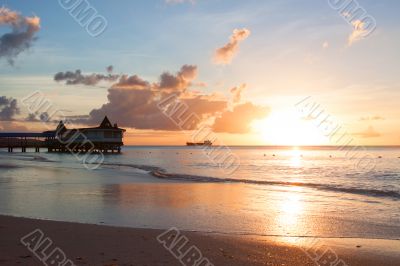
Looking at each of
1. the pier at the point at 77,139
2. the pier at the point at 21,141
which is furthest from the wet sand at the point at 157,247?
the pier at the point at 21,141

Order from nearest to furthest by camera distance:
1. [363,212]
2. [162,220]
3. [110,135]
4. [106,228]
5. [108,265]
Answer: [108,265], [106,228], [162,220], [363,212], [110,135]

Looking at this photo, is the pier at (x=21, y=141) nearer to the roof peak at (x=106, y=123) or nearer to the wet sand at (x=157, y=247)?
the roof peak at (x=106, y=123)

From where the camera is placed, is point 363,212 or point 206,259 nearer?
point 206,259

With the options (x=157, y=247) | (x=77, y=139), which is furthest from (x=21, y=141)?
(x=157, y=247)

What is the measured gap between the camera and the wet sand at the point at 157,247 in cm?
808

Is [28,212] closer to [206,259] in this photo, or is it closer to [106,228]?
[106,228]

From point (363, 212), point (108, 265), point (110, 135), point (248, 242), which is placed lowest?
point (108, 265)

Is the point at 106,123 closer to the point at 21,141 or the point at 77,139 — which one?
the point at 77,139

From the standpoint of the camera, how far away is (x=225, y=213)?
1507 cm

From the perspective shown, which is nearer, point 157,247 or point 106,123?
point 157,247

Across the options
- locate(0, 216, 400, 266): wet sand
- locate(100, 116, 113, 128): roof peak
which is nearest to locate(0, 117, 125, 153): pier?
locate(100, 116, 113, 128): roof peak

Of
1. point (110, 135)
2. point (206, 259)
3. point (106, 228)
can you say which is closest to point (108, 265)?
point (206, 259)

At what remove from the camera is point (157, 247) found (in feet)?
29.8

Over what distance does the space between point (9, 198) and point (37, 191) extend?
2.80 m
